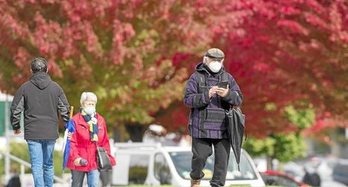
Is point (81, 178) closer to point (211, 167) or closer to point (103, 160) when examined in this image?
point (103, 160)

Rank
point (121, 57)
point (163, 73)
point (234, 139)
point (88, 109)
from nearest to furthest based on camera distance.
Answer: point (234, 139) < point (88, 109) < point (121, 57) < point (163, 73)

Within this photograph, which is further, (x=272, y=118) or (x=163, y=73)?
(x=272, y=118)

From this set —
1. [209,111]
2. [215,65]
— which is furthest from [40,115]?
[215,65]

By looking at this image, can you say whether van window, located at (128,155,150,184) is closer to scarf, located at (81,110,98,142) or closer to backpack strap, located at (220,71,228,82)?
scarf, located at (81,110,98,142)

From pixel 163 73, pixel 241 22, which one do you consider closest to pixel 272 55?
pixel 241 22

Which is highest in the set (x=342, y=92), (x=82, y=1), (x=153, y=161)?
(x=82, y=1)

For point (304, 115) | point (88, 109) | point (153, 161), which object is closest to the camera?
point (88, 109)

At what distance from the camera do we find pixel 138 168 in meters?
23.7

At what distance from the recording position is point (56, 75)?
23.9 metres

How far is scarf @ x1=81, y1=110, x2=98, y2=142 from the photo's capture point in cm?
1448

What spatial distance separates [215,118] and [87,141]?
Answer: 2.24m

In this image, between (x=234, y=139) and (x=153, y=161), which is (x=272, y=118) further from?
(x=234, y=139)

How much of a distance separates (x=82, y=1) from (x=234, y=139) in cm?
1103

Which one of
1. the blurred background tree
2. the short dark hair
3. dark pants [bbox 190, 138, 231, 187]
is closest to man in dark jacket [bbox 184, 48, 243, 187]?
dark pants [bbox 190, 138, 231, 187]
